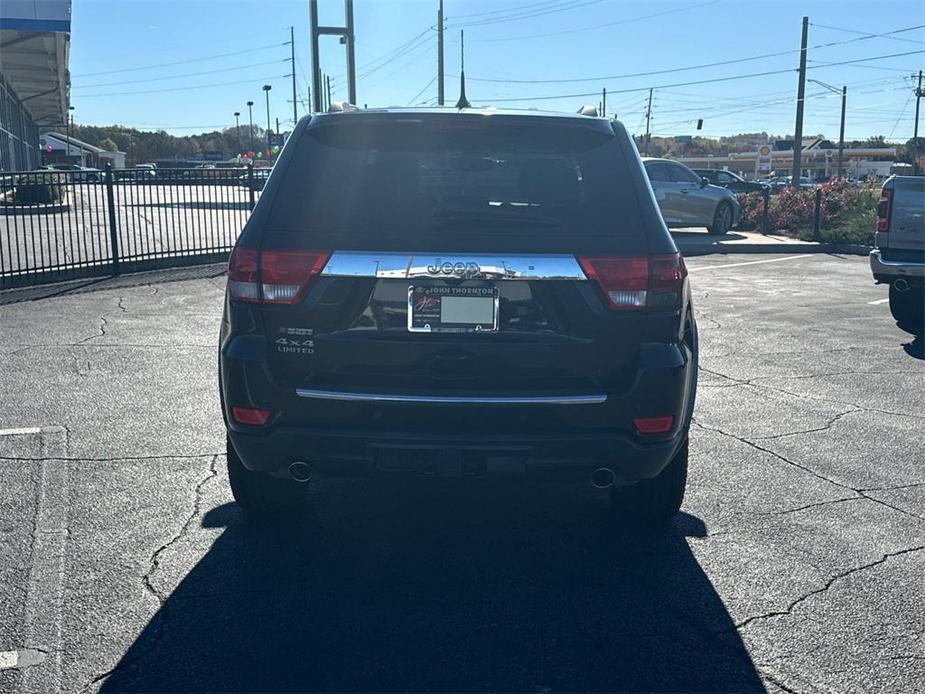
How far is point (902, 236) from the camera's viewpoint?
9.52 metres

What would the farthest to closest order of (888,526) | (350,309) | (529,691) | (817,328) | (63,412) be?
(817,328) → (63,412) → (888,526) → (350,309) → (529,691)

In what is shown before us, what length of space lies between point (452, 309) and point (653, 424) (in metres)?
0.90

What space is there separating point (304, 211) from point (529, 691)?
196 centimetres

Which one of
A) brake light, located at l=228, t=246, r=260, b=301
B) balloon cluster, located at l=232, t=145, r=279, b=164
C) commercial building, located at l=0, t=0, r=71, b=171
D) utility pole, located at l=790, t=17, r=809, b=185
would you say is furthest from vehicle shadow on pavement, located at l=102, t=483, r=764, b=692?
balloon cluster, located at l=232, t=145, r=279, b=164

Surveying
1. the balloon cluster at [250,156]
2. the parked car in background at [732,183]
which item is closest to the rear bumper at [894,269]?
the parked car in background at [732,183]

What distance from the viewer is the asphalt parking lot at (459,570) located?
3266 millimetres

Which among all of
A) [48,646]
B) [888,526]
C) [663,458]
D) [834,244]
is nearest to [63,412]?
[48,646]

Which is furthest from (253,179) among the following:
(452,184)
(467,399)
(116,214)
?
(467,399)

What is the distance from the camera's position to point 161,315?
10680 millimetres

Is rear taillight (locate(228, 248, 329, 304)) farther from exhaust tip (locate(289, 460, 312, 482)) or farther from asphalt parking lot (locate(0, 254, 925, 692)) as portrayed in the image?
asphalt parking lot (locate(0, 254, 925, 692))

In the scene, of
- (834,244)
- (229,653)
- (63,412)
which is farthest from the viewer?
(834,244)

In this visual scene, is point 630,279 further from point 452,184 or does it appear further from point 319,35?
point 319,35

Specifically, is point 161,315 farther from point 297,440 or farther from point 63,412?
point 297,440

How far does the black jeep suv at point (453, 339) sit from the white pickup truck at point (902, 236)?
6.76 metres
